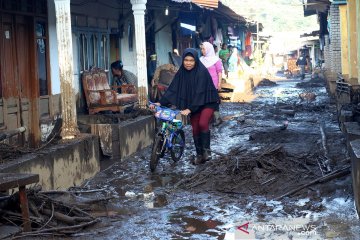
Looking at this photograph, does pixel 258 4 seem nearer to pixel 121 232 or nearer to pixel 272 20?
pixel 272 20

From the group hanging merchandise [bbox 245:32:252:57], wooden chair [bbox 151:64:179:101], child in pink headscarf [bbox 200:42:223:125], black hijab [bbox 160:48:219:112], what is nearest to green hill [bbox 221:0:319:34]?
hanging merchandise [bbox 245:32:252:57]

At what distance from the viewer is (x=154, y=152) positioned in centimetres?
934

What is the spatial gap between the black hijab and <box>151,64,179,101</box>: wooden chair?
6.48m

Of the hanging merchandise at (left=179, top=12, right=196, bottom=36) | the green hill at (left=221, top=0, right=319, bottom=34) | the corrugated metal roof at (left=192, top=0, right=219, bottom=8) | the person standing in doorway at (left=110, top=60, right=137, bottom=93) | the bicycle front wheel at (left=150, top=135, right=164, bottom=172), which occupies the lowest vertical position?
the bicycle front wheel at (left=150, top=135, right=164, bottom=172)

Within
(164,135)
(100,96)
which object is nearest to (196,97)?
(164,135)

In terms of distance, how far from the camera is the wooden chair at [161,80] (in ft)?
54.1

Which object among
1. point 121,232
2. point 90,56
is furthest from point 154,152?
point 90,56

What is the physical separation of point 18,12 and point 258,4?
10481 cm

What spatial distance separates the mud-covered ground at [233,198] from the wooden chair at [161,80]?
16.7 feet

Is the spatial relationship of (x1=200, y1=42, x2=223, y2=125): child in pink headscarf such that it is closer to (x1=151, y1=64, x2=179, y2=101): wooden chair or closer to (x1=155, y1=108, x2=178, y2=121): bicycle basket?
(x1=151, y1=64, x2=179, y2=101): wooden chair

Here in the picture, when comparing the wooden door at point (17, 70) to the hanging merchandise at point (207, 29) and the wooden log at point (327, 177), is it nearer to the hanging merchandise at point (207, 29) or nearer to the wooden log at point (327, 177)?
the wooden log at point (327, 177)

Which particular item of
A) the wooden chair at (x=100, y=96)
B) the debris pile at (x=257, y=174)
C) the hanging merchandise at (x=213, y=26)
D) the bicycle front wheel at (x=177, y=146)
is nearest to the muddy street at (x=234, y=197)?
the debris pile at (x=257, y=174)

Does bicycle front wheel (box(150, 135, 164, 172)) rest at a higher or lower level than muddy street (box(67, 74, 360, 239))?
higher

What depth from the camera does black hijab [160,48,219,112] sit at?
9703 millimetres
